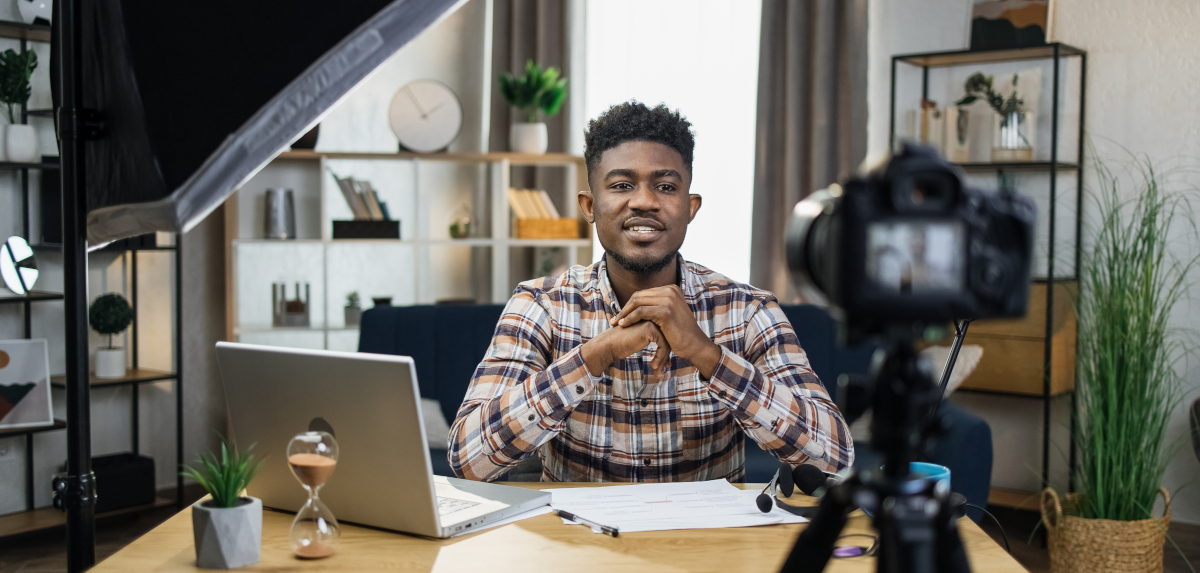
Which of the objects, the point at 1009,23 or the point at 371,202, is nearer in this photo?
the point at 1009,23

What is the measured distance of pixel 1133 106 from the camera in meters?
3.31

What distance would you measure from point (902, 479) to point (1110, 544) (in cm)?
233

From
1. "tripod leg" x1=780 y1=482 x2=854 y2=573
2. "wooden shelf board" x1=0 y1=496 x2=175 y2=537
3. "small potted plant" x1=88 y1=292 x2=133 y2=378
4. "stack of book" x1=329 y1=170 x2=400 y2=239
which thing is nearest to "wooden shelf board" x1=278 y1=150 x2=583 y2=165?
"stack of book" x1=329 y1=170 x2=400 y2=239

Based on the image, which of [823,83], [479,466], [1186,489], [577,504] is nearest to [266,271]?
A: [823,83]

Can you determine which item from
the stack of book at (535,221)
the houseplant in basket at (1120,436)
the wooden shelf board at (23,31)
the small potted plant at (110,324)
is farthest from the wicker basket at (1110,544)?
the wooden shelf board at (23,31)

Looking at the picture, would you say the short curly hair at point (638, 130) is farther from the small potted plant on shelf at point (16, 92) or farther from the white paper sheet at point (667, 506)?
the small potted plant on shelf at point (16, 92)

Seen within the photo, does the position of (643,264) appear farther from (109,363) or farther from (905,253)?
(109,363)

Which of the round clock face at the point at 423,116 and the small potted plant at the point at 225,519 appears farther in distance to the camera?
the round clock face at the point at 423,116

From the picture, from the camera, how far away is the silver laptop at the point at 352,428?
1000 mm

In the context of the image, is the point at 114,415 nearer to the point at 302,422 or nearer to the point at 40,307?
the point at 40,307

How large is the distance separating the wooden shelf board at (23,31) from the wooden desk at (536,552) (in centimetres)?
265

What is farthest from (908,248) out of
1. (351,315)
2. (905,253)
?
(351,315)

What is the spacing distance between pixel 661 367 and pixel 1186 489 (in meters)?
2.65

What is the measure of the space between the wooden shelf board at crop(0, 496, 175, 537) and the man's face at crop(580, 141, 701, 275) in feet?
7.75
